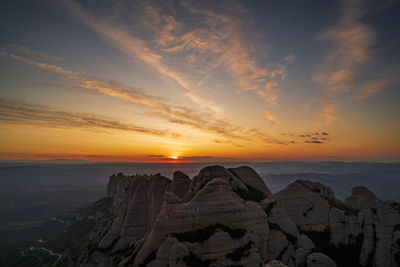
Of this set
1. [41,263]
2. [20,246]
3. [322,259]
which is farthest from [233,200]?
[20,246]

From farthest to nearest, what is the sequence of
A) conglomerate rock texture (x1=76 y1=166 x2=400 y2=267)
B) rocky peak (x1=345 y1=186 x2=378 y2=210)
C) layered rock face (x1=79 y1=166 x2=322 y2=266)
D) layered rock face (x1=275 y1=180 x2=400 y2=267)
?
rocky peak (x1=345 y1=186 x2=378 y2=210), layered rock face (x1=275 y1=180 x2=400 y2=267), conglomerate rock texture (x1=76 y1=166 x2=400 y2=267), layered rock face (x1=79 y1=166 x2=322 y2=266)

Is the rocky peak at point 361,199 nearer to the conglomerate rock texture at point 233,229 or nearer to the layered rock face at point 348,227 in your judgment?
the layered rock face at point 348,227

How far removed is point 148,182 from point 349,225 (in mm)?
59030

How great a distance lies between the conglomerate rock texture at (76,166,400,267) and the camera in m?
35.4

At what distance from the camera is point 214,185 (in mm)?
43688

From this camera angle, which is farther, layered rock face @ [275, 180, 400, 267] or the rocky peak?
the rocky peak

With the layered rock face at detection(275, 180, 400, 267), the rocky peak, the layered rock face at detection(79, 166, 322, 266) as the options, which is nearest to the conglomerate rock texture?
the layered rock face at detection(275, 180, 400, 267)

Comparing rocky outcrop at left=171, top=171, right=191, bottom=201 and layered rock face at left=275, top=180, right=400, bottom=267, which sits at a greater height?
rocky outcrop at left=171, top=171, right=191, bottom=201

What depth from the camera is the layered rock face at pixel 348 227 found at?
45312mm

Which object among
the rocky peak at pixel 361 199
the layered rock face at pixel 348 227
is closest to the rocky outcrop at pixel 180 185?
the layered rock face at pixel 348 227

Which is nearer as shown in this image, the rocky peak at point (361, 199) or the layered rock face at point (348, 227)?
the layered rock face at point (348, 227)

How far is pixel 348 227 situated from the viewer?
Result: 54.7 metres

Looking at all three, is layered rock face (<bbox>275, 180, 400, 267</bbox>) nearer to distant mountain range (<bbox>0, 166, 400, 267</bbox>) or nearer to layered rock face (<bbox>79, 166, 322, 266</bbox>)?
distant mountain range (<bbox>0, 166, 400, 267</bbox>)

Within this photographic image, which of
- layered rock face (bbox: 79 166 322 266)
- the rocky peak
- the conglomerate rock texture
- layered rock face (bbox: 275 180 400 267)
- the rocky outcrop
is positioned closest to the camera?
layered rock face (bbox: 79 166 322 266)
